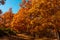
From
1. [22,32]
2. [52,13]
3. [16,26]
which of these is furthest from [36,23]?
[22,32]

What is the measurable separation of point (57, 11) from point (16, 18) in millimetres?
14651

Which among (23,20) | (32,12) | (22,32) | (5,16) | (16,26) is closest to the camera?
(32,12)

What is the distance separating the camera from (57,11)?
27281 mm

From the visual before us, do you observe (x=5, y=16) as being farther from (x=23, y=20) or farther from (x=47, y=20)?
(x=47, y=20)

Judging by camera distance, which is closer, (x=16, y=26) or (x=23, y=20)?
(x=23, y=20)

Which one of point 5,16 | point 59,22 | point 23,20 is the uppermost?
point 5,16

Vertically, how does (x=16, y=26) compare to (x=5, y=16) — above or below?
below

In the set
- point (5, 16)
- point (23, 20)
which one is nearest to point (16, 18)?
point (23, 20)

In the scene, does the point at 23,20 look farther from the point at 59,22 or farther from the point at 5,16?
the point at 5,16

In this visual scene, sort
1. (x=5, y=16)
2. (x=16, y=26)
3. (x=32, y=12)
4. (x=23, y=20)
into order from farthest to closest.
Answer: (x=5, y=16), (x=16, y=26), (x=23, y=20), (x=32, y=12)

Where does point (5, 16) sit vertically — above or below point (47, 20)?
above

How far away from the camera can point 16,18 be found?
132 feet

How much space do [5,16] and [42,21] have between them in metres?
33.2

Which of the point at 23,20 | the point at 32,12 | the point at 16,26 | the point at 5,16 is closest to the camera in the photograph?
the point at 32,12
